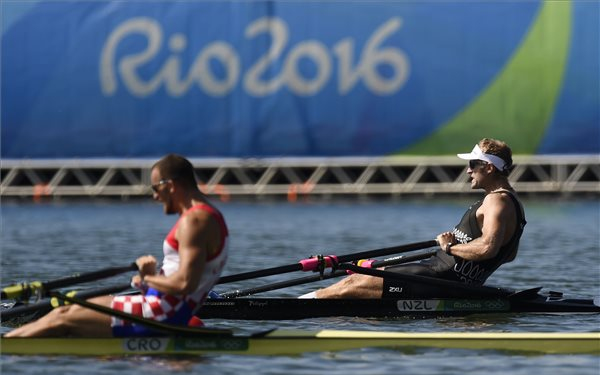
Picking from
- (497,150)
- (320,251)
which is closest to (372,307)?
(497,150)

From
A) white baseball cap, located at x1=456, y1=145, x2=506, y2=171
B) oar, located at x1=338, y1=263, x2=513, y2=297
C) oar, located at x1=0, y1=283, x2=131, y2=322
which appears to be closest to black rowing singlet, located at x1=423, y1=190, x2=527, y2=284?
oar, located at x1=338, y1=263, x2=513, y2=297

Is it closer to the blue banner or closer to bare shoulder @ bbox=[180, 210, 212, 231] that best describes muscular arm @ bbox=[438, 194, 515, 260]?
bare shoulder @ bbox=[180, 210, 212, 231]

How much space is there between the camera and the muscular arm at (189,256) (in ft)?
34.0

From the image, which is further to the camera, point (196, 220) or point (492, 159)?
point (492, 159)

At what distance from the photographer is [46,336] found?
10945mm

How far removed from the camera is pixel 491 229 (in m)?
13.6

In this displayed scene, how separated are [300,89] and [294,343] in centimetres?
2917

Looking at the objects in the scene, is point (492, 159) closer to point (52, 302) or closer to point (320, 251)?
point (52, 302)

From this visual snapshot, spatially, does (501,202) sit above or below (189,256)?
above

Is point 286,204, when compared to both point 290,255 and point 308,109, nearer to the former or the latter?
point 308,109

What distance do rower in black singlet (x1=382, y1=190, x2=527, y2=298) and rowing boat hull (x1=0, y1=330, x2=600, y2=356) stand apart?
2.59 metres

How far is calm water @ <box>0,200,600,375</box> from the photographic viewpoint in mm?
10930

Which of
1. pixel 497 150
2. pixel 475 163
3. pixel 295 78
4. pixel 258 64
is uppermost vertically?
pixel 258 64

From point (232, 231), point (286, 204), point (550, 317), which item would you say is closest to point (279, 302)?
point (550, 317)
